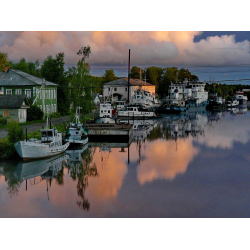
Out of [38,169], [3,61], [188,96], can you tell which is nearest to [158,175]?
[38,169]

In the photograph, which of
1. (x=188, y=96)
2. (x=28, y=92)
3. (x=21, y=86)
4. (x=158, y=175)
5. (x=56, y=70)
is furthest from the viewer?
(x=188, y=96)

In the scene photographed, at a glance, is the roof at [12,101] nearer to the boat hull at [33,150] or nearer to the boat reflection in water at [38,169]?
the boat hull at [33,150]

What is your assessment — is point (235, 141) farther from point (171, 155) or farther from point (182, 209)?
point (182, 209)

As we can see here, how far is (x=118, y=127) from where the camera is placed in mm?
33500

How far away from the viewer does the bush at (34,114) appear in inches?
1535

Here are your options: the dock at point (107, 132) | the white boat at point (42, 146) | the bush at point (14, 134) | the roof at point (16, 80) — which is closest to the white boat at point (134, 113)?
the roof at point (16, 80)

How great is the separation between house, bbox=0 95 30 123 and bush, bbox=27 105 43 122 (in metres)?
0.92

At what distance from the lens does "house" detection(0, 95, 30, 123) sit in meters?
36.6

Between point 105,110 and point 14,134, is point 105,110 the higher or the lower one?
the higher one

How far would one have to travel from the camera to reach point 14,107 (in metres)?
36.7

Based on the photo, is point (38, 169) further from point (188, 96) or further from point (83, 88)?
point (188, 96)

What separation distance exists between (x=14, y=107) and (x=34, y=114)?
3.00 meters
